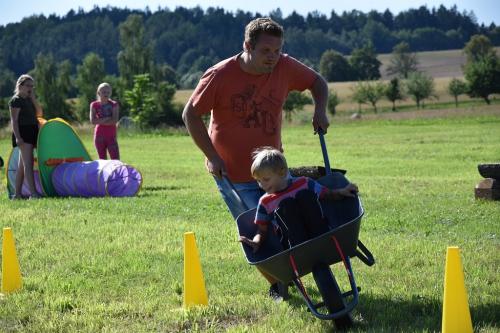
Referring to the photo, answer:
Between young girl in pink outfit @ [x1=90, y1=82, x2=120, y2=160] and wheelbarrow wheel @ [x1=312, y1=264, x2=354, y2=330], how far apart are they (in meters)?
9.82

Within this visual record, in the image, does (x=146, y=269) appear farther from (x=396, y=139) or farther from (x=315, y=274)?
(x=396, y=139)

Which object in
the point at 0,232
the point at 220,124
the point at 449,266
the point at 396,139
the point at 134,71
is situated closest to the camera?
the point at 449,266

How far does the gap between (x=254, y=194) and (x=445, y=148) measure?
62.8 ft

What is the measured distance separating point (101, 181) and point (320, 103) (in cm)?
784

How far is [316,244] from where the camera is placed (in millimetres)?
4551

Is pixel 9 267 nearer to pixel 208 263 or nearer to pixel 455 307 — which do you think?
pixel 208 263

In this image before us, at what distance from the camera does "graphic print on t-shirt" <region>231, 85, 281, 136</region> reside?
550 centimetres

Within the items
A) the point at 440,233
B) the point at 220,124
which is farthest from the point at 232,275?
the point at 440,233

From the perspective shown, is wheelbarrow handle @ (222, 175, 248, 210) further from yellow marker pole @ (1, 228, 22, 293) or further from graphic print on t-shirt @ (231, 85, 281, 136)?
yellow marker pole @ (1, 228, 22, 293)

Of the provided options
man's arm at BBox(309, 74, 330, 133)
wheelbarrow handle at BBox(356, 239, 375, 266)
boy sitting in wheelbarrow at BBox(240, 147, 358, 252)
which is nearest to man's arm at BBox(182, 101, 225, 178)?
boy sitting in wheelbarrow at BBox(240, 147, 358, 252)

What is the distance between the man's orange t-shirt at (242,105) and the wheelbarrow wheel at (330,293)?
3.95 feet

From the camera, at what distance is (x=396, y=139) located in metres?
29.6

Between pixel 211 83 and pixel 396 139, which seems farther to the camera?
pixel 396 139

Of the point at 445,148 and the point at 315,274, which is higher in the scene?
the point at 315,274
